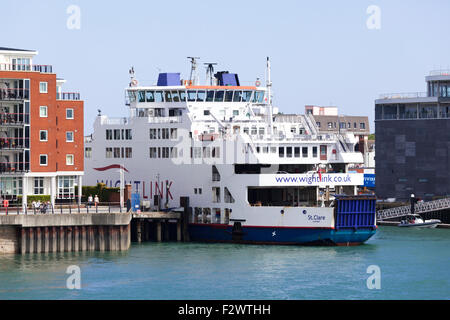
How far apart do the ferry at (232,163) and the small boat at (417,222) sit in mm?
16206

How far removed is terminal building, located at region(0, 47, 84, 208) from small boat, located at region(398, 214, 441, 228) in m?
30.9

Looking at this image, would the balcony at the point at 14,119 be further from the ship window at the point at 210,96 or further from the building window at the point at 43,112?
the ship window at the point at 210,96

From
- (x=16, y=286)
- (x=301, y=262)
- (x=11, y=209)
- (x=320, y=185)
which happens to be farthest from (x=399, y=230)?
(x=16, y=286)

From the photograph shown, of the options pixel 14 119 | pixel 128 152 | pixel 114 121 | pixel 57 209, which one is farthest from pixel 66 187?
pixel 114 121

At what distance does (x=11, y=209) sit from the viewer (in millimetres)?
76625

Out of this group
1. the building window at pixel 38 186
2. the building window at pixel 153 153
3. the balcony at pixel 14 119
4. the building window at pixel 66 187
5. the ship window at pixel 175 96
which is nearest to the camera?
the balcony at pixel 14 119

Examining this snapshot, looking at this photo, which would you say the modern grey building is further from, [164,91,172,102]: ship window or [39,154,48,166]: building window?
[39,154,48,166]: building window

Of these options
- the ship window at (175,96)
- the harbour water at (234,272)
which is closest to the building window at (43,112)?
the harbour water at (234,272)

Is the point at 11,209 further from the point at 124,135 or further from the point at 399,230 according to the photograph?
the point at 399,230

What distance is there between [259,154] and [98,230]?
1183cm

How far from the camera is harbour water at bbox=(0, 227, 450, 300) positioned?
5938 cm

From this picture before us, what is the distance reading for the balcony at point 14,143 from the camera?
3061 inches

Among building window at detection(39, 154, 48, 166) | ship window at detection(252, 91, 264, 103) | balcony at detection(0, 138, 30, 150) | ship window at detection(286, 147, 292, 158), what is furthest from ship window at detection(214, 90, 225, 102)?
balcony at detection(0, 138, 30, 150)

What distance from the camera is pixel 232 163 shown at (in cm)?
8000
